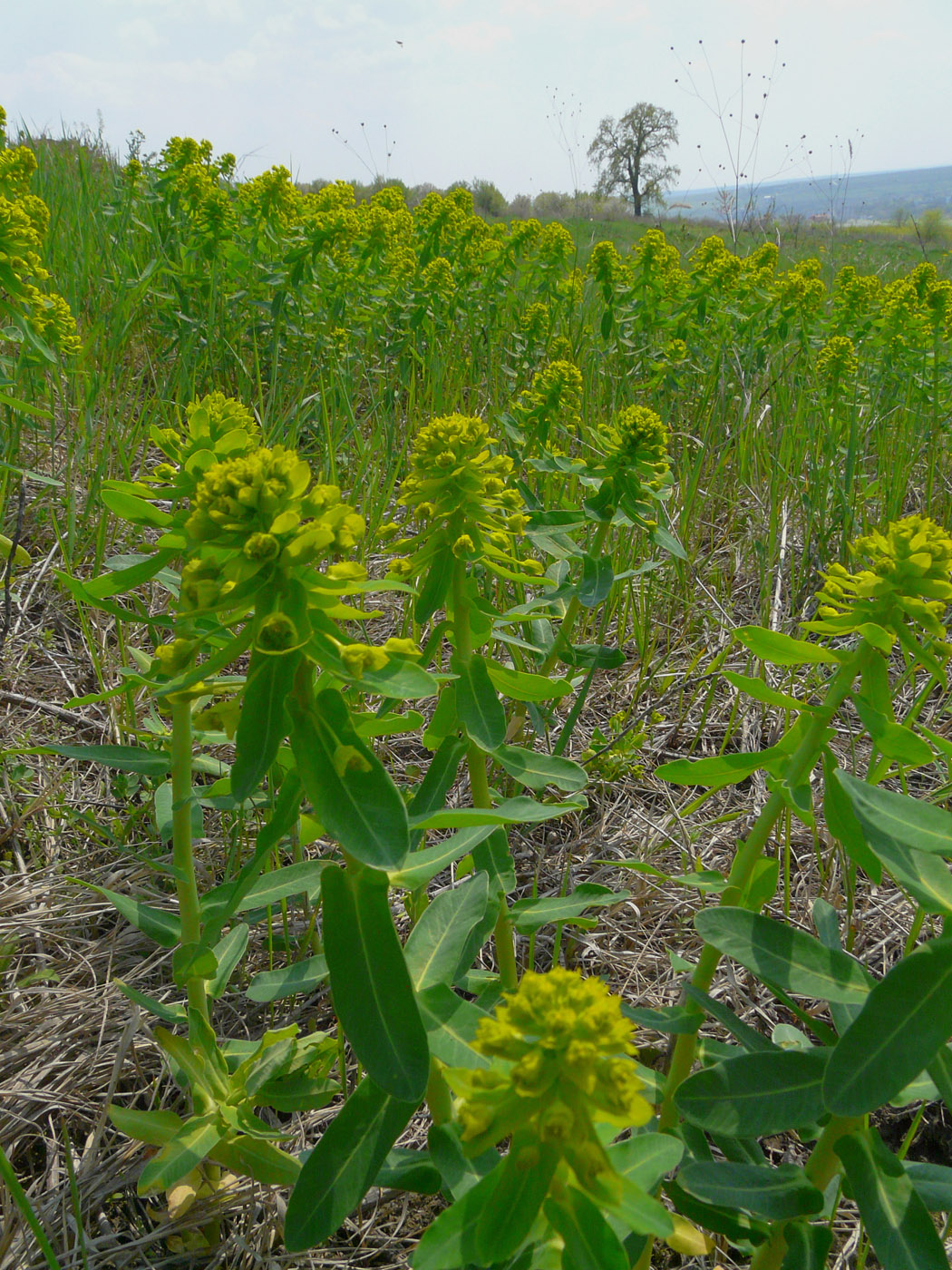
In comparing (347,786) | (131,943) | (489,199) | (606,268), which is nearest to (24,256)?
(131,943)

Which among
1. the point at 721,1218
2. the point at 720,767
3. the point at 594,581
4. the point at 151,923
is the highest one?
the point at 594,581

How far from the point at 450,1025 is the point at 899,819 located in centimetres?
61

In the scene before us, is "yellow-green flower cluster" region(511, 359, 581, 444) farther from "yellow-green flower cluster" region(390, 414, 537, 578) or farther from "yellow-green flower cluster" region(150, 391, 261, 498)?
"yellow-green flower cluster" region(150, 391, 261, 498)

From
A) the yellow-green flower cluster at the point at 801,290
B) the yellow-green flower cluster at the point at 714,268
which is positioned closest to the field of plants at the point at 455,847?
Answer: the yellow-green flower cluster at the point at 801,290

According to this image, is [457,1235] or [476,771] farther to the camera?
[476,771]

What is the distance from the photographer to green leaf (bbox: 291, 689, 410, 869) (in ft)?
3.36

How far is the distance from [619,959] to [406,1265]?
0.82 m

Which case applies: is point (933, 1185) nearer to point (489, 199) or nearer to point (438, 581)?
point (438, 581)

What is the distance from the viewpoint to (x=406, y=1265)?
1546 millimetres

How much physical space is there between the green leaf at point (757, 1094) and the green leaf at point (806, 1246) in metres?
0.18

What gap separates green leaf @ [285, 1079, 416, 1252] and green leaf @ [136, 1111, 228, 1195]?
0.28 metres

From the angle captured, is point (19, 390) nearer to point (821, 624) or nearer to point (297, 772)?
point (297, 772)

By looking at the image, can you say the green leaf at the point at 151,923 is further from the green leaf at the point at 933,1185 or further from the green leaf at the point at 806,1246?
the green leaf at the point at 933,1185

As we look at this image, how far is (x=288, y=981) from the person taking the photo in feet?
4.71
